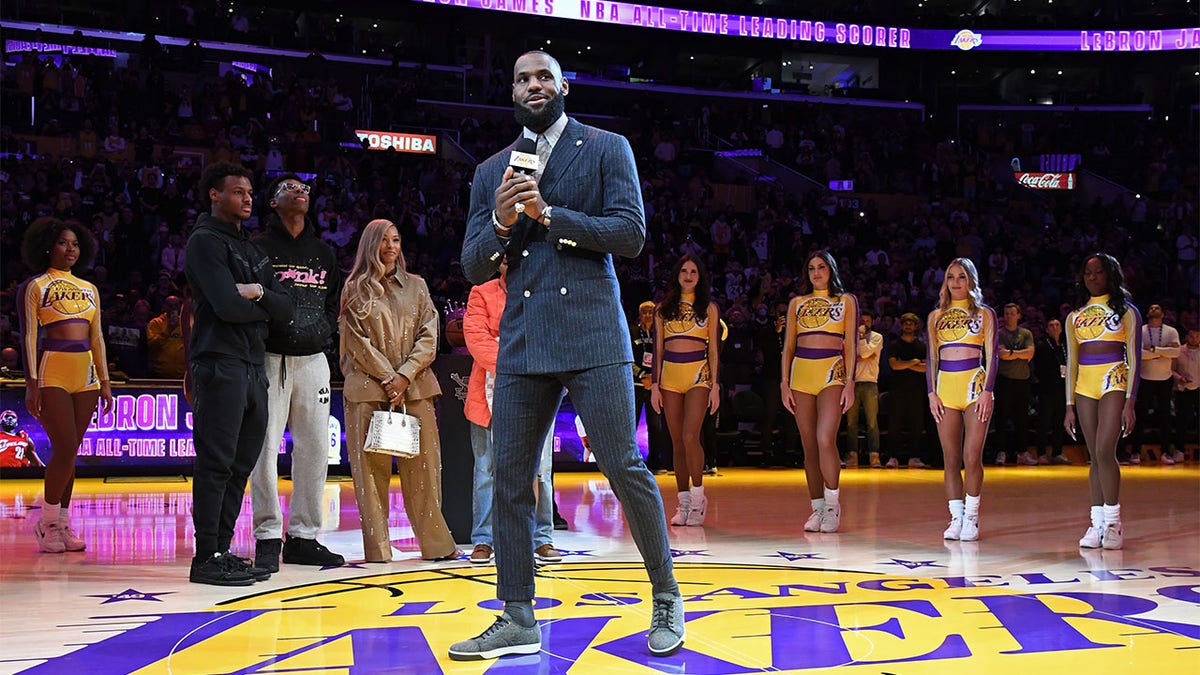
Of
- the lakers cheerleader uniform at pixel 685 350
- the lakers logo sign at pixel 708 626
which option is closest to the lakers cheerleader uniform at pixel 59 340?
the lakers logo sign at pixel 708 626

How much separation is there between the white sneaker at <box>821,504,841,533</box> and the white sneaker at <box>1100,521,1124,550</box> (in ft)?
5.08

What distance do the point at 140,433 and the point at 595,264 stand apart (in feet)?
27.6

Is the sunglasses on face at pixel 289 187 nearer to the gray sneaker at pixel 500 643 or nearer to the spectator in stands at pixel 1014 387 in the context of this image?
the gray sneaker at pixel 500 643

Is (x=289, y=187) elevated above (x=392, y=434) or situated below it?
above

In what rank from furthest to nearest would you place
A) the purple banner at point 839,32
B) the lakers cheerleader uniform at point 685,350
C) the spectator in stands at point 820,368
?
the purple banner at point 839,32 → the lakers cheerleader uniform at point 685,350 → the spectator in stands at point 820,368

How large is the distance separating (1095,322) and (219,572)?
5131mm

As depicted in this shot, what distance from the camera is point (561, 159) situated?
Result: 376cm

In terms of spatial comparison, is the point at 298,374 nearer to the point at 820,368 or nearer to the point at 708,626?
the point at 708,626

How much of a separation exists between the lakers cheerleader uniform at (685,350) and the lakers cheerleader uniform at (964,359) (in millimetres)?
1496

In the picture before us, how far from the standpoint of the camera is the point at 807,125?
2748 cm

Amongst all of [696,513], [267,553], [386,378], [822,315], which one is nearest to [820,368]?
[822,315]

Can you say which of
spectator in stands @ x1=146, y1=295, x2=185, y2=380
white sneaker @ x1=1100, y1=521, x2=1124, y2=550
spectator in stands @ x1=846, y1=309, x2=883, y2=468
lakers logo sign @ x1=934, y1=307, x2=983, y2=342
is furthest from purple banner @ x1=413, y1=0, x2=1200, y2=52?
white sneaker @ x1=1100, y1=521, x2=1124, y2=550

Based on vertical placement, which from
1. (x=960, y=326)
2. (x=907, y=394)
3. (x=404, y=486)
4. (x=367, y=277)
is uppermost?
(x=367, y=277)

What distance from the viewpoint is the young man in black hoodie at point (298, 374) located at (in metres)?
5.74
